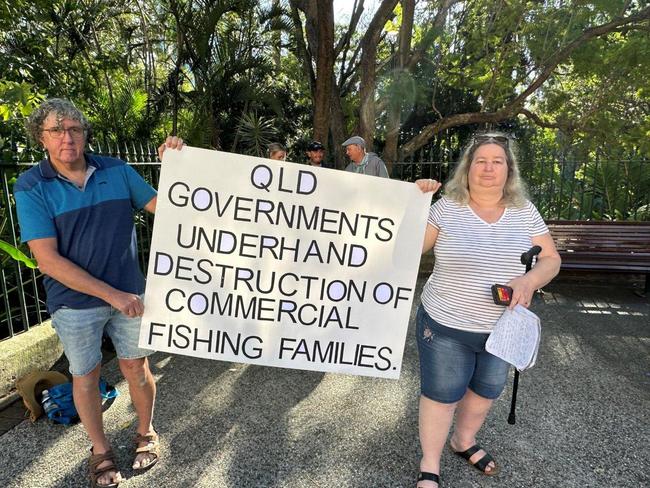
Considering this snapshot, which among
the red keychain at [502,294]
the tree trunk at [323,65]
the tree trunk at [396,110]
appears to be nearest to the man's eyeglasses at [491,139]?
the red keychain at [502,294]

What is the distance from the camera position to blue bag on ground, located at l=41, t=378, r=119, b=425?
2.74m

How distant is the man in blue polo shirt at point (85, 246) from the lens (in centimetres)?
197

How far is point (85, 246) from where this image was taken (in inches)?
81.1

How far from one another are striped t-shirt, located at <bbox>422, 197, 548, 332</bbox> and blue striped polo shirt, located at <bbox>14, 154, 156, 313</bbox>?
1.47m

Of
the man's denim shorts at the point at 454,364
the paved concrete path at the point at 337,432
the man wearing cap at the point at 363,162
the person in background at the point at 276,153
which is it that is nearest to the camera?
the man's denim shorts at the point at 454,364

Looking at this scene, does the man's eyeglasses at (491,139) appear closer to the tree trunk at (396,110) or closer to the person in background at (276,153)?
the person in background at (276,153)

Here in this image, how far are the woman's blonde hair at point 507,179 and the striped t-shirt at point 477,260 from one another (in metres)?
0.04

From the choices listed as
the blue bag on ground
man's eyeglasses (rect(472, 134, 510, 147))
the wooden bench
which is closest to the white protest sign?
man's eyeglasses (rect(472, 134, 510, 147))

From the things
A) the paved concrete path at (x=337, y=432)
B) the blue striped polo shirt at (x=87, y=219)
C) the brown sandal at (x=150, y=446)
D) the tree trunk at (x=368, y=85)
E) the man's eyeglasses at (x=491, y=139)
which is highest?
the tree trunk at (x=368, y=85)

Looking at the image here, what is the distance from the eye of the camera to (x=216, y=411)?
295 centimetres

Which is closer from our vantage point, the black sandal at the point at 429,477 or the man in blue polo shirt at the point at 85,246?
the man in blue polo shirt at the point at 85,246

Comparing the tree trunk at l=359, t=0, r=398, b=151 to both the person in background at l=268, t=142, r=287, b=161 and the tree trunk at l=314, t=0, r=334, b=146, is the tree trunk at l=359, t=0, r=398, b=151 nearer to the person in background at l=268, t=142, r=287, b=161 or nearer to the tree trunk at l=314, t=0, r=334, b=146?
the tree trunk at l=314, t=0, r=334, b=146

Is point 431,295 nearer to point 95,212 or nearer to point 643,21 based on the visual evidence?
point 95,212

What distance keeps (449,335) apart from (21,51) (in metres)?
8.00
